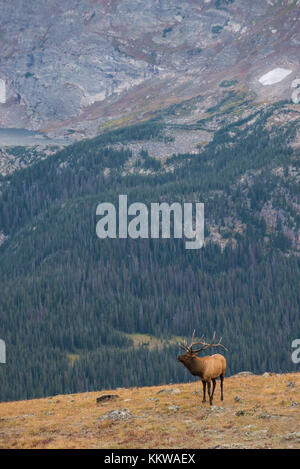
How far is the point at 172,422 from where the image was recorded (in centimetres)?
4888

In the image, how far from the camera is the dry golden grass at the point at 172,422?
43.8 m

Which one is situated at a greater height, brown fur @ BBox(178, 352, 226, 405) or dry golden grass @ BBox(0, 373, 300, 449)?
brown fur @ BBox(178, 352, 226, 405)

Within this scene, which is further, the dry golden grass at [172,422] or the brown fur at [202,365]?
the brown fur at [202,365]

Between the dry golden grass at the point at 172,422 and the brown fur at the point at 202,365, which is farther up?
the brown fur at the point at 202,365

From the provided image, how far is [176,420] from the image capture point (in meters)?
49.3

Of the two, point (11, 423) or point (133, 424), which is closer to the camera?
point (133, 424)

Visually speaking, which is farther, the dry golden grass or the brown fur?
the brown fur

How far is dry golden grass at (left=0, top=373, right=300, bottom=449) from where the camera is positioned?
144ft

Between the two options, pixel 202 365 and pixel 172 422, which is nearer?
pixel 172 422

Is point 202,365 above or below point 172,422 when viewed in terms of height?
above
